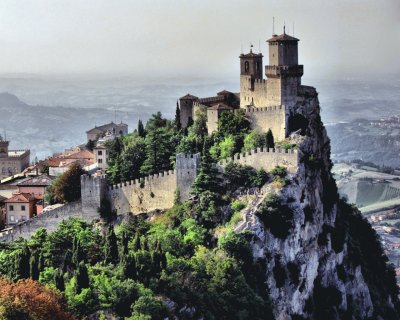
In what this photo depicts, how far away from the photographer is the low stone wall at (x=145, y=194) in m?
34.0

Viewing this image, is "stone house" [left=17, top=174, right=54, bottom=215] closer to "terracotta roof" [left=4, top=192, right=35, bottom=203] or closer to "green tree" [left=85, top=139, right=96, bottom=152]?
"terracotta roof" [left=4, top=192, right=35, bottom=203]

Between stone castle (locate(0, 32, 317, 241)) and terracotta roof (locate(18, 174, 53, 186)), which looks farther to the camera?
terracotta roof (locate(18, 174, 53, 186))

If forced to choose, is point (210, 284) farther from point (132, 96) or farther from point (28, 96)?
point (28, 96)

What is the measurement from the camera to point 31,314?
820 inches

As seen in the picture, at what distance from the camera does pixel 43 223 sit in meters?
34.6

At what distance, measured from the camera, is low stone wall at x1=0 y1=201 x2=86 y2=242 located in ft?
113

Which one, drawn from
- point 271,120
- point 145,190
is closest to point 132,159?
point 145,190

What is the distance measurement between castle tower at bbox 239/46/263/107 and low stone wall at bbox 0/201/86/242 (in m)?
8.72

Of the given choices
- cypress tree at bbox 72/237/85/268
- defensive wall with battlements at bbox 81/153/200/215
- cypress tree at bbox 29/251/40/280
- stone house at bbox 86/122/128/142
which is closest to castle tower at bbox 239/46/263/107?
defensive wall with battlements at bbox 81/153/200/215

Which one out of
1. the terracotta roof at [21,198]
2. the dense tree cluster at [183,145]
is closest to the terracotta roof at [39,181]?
the terracotta roof at [21,198]

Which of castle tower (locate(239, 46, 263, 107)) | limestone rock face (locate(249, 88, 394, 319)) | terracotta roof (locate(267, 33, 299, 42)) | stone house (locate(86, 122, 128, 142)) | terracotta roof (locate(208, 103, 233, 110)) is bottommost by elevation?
limestone rock face (locate(249, 88, 394, 319))

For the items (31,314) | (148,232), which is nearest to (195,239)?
(148,232)

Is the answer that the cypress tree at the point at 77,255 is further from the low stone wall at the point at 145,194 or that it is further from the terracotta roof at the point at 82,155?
the terracotta roof at the point at 82,155

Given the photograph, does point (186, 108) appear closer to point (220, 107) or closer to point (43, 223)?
point (220, 107)
